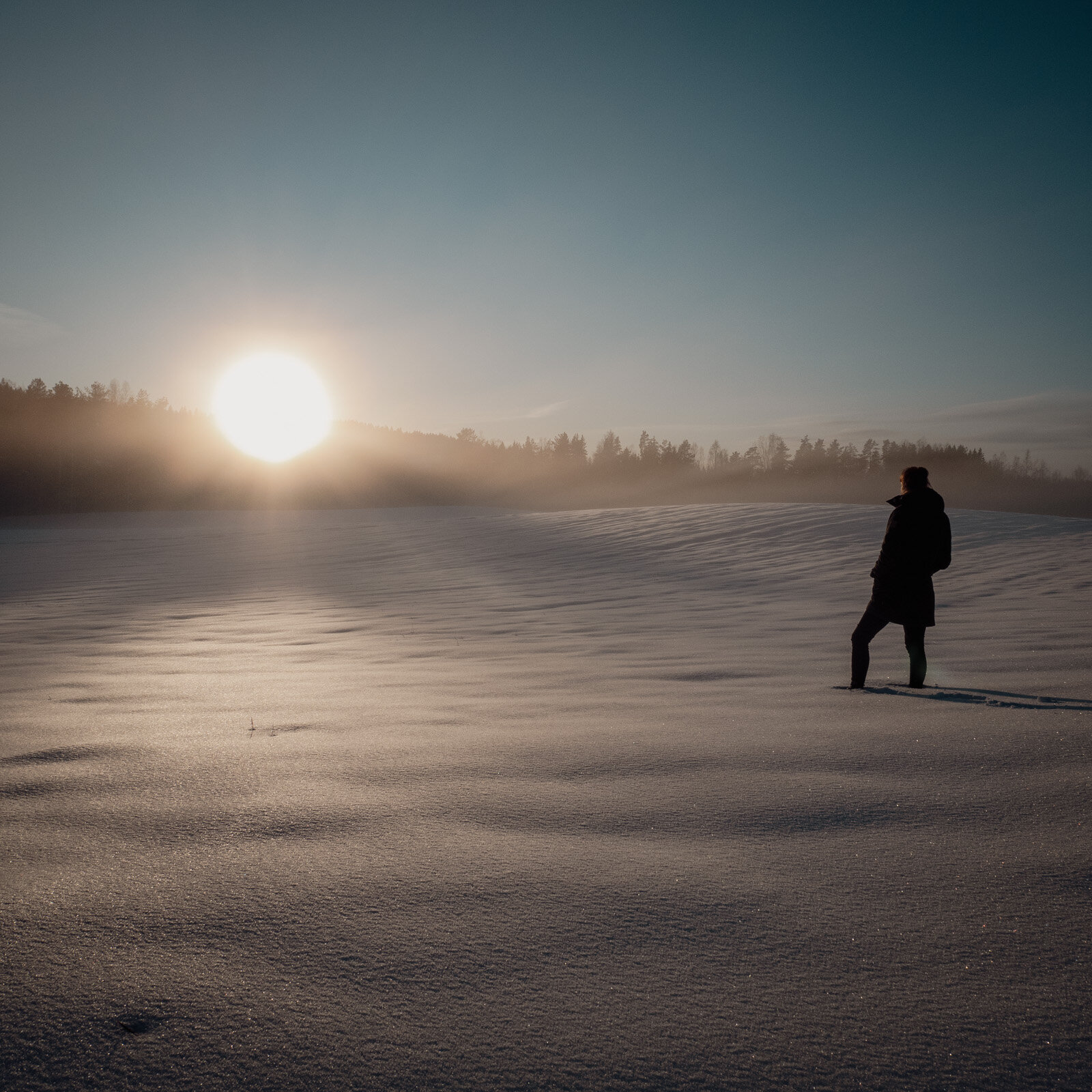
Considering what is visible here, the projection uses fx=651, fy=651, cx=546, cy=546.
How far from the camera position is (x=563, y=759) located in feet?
8.74

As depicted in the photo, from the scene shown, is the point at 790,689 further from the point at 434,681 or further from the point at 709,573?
the point at 709,573

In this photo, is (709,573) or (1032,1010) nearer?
(1032,1010)

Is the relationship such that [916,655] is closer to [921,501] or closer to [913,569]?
[913,569]

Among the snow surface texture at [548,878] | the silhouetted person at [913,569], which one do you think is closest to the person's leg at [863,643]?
the silhouetted person at [913,569]

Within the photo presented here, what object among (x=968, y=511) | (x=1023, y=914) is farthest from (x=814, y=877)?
(x=968, y=511)

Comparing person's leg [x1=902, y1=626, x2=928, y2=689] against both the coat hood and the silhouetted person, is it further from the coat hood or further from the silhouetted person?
the coat hood

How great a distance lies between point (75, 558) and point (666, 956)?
61.5 ft

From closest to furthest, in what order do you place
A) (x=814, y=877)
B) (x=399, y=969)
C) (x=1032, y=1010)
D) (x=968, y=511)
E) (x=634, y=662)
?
(x=1032, y=1010) < (x=399, y=969) < (x=814, y=877) < (x=634, y=662) < (x=968, y=511)

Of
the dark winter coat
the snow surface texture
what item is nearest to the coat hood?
the dark winter coat

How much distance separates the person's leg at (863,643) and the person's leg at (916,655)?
0.57ft

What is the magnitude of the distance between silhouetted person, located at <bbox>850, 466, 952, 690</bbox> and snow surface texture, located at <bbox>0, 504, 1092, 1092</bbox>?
0.28 meters

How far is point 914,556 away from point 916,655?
63 cm

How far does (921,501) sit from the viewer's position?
162 inches

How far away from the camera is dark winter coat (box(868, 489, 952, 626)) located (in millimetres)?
→ 4098
